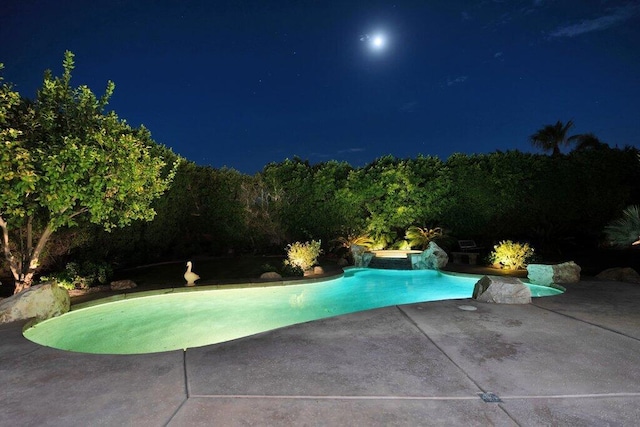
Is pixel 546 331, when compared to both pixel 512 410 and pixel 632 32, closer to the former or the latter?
pixel 512 410

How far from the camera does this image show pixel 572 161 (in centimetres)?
1341

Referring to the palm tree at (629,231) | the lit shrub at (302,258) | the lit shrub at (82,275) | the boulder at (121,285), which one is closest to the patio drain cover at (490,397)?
the palm tree at (629,231)

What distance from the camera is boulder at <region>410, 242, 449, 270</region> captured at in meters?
12.2

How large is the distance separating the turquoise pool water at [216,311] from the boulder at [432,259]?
661mm

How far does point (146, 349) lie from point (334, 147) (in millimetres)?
77945

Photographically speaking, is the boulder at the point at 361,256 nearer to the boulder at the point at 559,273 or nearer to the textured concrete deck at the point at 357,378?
the boulder at the point at 559,273

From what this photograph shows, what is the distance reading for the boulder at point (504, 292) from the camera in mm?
5867

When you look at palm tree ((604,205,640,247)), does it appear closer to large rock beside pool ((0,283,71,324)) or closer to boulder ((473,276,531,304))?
boulder ((473,276,531,304))

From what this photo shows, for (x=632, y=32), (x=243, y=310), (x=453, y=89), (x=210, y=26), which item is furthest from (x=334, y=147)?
(x=243, y=310)

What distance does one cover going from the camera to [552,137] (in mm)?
21922

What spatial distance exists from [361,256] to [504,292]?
24.2 ft

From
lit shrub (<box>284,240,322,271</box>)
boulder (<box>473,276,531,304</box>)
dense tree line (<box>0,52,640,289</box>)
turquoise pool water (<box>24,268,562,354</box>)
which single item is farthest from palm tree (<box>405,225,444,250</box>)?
boulder (<box>473,276,531,304</box>)

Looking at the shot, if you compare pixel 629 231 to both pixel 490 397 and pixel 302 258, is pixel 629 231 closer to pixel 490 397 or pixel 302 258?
pixel 490 397

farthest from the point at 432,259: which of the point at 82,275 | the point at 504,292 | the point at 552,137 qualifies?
the point at 552,137
